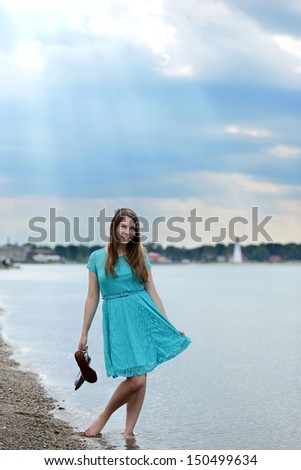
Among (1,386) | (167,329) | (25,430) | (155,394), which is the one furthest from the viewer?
(155,394)

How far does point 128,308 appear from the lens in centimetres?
743

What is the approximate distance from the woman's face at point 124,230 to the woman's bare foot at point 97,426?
1.85 m

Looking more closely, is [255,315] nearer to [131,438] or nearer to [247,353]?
[247,353]

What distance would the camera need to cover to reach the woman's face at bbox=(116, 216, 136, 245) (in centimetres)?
734

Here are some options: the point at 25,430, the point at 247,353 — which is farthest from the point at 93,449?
the point at 247,353

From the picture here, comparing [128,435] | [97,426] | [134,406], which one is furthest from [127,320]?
[128,435]

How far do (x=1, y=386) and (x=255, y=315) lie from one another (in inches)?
1028

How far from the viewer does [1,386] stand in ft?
37.0

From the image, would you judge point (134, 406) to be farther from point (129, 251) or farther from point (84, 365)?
point (129, 251)

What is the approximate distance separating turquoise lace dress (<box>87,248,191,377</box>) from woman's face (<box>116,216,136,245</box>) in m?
0.17

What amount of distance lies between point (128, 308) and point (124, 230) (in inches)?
26.4

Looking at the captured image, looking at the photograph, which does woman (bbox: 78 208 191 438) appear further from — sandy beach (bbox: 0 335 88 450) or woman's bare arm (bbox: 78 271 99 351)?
sandy beach (bbox: 0 335 88 450)

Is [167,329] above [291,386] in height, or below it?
above

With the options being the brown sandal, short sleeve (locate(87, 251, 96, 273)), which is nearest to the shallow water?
the brown sandal
